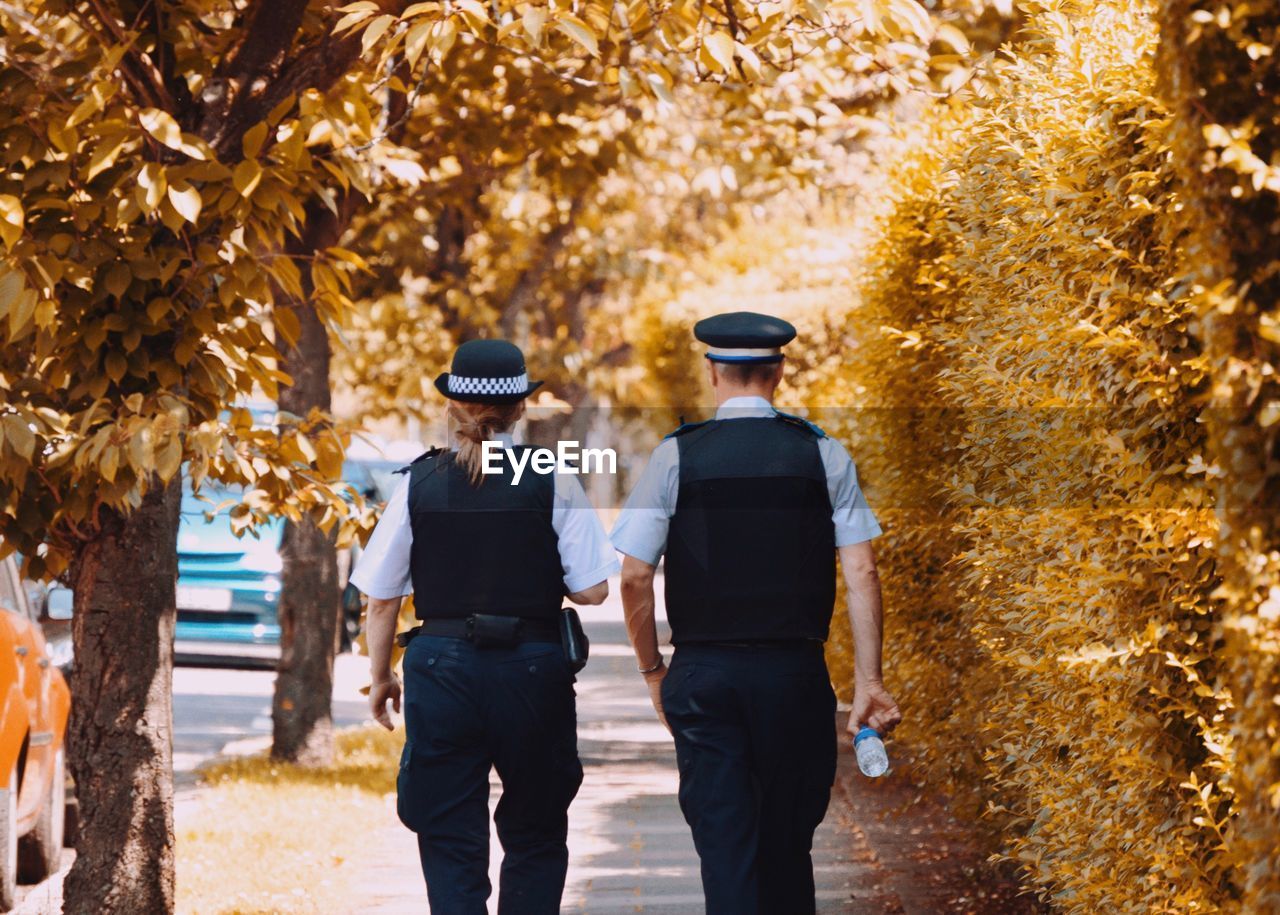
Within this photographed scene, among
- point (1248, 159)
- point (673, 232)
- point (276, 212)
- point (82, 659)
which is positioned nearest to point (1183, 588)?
point (1248, 159)

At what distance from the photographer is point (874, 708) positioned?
4.98 meters

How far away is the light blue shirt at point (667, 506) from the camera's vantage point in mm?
5020

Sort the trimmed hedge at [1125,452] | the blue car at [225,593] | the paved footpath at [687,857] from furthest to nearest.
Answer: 1. the blue car at [225,593]
2. the paved footpath at [687,857]
3. the trimmed hedge at [1125,452]

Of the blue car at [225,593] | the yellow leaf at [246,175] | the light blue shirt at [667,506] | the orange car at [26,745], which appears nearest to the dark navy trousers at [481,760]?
the light blue shirt at [667,506]

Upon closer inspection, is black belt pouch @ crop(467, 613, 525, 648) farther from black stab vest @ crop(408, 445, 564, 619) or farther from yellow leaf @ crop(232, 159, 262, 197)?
yellow leaf @ crop(232, 159, 262, 197)

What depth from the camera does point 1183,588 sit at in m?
3.89

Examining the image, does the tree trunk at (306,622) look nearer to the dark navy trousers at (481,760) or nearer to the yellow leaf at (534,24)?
the dark navy trousers at (481,760)

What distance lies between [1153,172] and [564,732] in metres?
2.47

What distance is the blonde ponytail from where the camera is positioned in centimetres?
537

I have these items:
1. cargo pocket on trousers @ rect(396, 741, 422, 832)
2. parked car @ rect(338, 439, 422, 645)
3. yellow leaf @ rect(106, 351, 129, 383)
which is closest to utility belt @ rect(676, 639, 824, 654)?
cargo pocket on trousers @ rect(396, 741, 422, 832)

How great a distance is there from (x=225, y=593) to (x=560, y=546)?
10.9 metres

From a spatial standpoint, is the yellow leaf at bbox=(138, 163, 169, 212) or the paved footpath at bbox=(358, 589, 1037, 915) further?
the paved footpath at bbox=(358, 589, 1037, 915)

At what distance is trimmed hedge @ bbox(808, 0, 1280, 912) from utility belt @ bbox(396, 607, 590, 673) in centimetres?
126

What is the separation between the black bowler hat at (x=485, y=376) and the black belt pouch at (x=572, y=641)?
2.32ft
